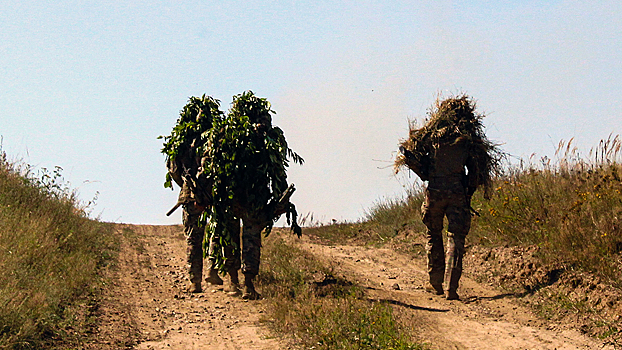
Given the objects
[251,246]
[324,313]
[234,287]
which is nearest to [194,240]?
[234,287]

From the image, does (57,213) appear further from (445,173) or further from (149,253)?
(445,173)

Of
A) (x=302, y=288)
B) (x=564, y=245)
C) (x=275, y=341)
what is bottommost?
(x=275, y=341)

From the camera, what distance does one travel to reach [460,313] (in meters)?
8.80

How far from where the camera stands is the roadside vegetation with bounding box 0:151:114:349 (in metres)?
6.85

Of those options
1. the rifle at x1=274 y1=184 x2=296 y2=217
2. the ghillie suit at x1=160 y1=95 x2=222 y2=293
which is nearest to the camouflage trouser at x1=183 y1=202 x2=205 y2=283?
the ghillie suit at x1=160 y1=95 x2=222 y2=293

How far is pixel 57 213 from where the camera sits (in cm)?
1338

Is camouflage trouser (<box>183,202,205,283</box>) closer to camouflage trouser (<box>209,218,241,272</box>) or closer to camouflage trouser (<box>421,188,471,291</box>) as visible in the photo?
camouflage trouser (<box>209,218,241,272</box>)

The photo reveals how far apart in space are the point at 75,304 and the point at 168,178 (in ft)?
10.1

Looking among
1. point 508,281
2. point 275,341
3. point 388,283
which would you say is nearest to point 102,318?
point 275,341

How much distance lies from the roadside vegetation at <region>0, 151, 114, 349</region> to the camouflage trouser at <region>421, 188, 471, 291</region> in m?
5.52

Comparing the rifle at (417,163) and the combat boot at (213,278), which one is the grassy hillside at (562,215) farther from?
the combat boot at (213,278)

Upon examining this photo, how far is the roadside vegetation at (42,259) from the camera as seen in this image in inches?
270

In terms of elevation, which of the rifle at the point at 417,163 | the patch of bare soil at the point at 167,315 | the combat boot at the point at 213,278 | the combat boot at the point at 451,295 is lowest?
the patch of bare soil at the point at 167,315

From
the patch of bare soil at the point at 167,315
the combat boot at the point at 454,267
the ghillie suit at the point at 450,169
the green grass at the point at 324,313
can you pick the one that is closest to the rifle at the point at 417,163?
the ghillie suit at the point at 450,169
